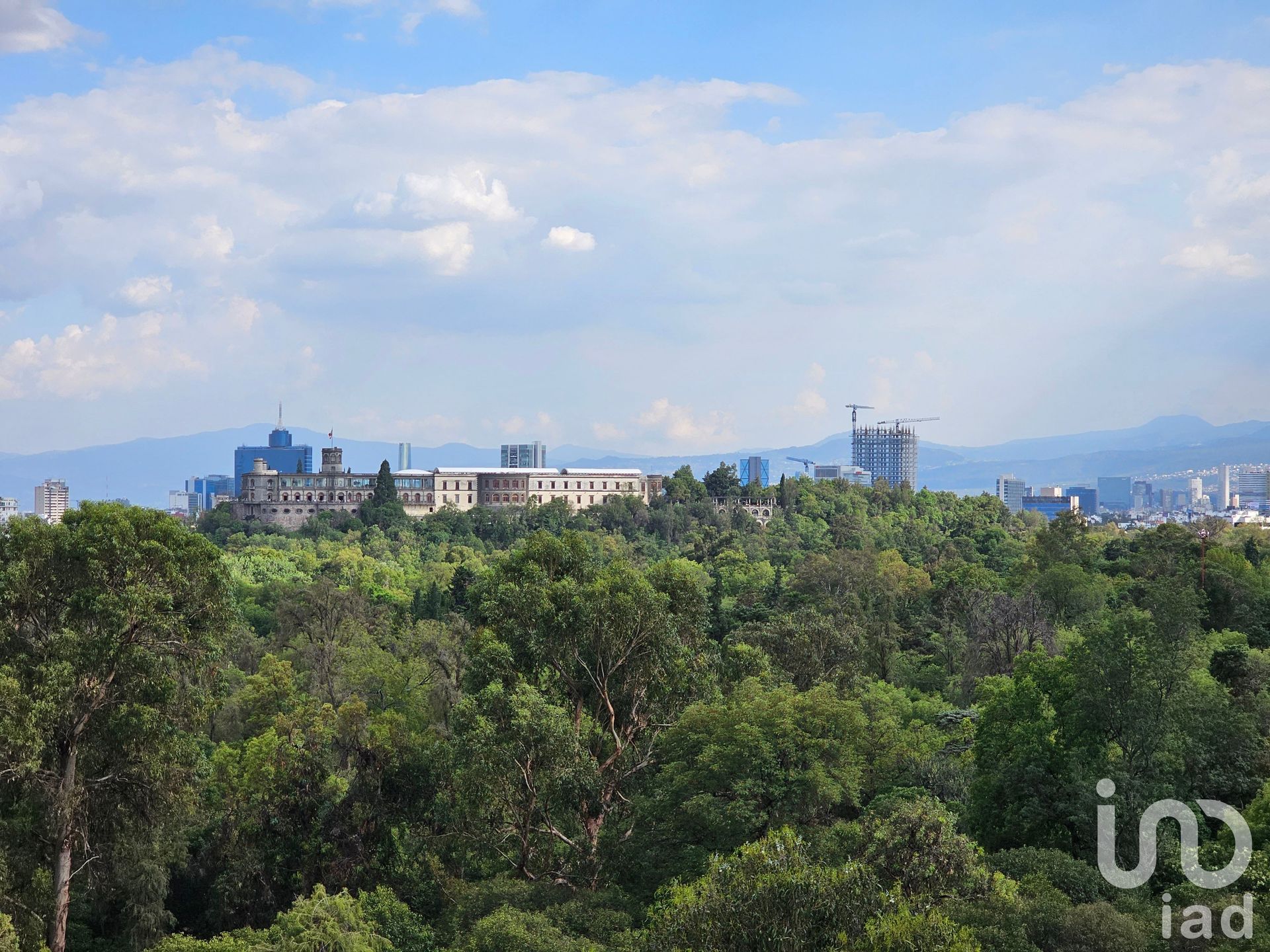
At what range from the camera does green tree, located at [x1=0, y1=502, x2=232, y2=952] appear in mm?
20578

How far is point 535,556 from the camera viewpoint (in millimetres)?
26078

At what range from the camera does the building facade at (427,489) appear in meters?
105

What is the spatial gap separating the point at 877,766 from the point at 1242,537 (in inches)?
1616

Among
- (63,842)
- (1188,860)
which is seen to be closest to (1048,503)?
(1188,860)

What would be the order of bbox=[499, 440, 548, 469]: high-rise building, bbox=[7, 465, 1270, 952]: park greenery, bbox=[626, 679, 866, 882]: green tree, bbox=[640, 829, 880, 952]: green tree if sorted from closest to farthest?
bbox=[640, 829, 880, 952]: green tree < bbox=[7, 465, 1270, 952]: park greenery < bbox=[626, 679, 866, 882]: green tree < bbox=[499, 440, 548, 469]: high-rise building

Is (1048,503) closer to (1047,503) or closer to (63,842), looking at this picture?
(1047,503)

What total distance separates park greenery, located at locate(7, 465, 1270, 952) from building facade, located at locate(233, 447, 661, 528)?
74362 millimetres

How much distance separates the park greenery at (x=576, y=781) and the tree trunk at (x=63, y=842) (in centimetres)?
6

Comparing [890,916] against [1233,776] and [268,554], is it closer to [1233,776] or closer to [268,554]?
[1233,776]

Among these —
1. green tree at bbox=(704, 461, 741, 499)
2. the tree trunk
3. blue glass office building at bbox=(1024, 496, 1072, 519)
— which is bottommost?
the tree trunk

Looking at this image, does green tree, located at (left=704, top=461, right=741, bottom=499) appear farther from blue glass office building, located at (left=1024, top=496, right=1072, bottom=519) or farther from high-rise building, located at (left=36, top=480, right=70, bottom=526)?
high-rise building, located at (left=36, top=480, right=70, bottom=526)

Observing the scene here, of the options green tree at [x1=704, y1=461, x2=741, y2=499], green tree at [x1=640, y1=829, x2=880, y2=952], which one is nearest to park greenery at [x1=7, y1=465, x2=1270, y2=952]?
green tree at [x1=640, y1=829, x2=880, y2=952]

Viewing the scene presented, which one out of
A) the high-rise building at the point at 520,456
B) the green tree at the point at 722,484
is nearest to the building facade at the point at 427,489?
the green tree at the point at 722,484

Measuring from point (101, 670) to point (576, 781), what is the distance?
8399 mm
